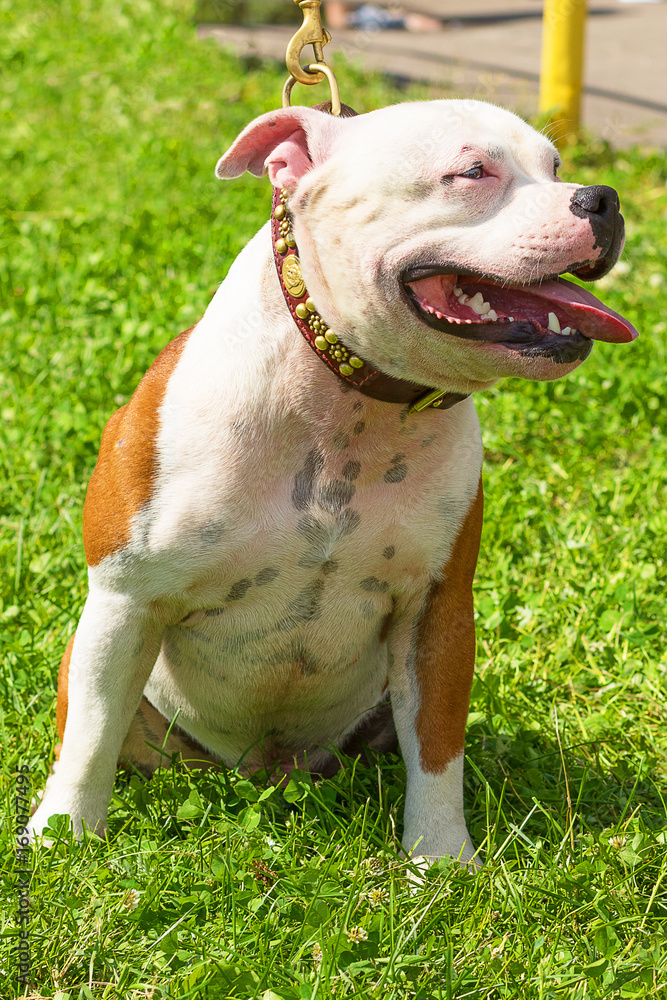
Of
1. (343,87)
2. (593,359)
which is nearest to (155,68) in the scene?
(343,87)

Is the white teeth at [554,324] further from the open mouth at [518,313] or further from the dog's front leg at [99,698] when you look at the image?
the dog's front leg at [99,698]

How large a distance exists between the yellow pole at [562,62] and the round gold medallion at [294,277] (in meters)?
4.82

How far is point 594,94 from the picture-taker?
825cm

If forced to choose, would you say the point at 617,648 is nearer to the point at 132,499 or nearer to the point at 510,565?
the point at 510,565

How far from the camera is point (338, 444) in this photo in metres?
2.31

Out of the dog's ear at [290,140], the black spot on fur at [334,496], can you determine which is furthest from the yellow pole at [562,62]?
the black spot on fur at [334,496]

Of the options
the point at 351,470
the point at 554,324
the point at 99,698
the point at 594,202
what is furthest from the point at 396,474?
the point at 99,698

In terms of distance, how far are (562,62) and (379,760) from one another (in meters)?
5.23

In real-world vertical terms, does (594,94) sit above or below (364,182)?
below

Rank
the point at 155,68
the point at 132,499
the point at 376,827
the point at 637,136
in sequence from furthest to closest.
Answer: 1. the point at 155,68
2. the point at 637,136
3. the point at 376,827
4. the point at 132,499

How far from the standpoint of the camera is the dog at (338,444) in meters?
2.09

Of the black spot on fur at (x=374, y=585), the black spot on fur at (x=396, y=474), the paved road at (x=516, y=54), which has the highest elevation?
the black spot on fur at (x=396, y=474)

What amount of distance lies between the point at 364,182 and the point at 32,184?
16.2 feet

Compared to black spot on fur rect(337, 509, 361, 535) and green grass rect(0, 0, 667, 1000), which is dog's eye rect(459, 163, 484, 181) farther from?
green grass rect(0, 0, 667, 1000)
